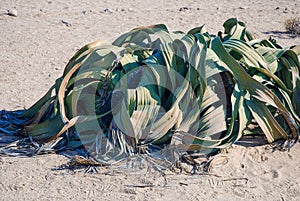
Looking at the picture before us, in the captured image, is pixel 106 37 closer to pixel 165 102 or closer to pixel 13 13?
pixel 13 13

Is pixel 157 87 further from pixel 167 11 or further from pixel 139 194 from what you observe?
pixel 167 11

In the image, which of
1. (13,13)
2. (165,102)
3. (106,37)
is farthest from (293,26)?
(13,13)

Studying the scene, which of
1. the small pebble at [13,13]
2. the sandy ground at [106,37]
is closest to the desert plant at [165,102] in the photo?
the sandy ground at [106,37]

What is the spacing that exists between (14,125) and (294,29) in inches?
120

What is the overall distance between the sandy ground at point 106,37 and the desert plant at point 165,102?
13 centimetres

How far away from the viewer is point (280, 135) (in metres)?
2.78

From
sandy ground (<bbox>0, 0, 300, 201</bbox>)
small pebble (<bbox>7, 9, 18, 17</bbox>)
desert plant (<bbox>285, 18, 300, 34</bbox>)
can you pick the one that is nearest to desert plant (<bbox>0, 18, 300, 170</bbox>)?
sandy ground (<bbox>0, 0, 300, 201</bbox>)

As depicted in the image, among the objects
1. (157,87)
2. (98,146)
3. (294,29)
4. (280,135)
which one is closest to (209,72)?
(157,87)

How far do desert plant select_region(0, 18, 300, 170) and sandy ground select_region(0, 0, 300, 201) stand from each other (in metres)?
0.13

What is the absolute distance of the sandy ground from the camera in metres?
2.41

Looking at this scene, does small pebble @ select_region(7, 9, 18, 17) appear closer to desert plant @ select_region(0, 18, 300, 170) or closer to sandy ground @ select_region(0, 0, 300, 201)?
sandy ground @ select_region(0, 0, 300, 201)

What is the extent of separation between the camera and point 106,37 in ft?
16.0

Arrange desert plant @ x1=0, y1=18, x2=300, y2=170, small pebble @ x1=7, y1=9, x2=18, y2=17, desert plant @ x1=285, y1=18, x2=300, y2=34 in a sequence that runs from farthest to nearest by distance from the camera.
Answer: small pebble @ x1=7, y1=9, x2=18, y2=17
desert plant @ x1=285, y1=18, x2=300, y2=34
desert plant @ x1=0, y1=18, x2=300, y2=170

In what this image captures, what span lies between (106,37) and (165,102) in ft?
7.49
